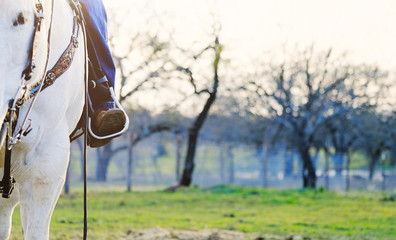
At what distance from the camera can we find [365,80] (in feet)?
69.3

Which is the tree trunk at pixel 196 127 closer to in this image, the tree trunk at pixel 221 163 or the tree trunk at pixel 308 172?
the tree trunk at pixel 221 163

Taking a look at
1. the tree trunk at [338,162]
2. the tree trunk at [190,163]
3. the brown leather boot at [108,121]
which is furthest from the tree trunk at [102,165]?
the brown leather boot at [108,121]

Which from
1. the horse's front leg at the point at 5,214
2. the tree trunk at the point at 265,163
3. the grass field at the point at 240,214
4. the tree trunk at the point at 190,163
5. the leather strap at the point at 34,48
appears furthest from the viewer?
the tree trunk at the point at 265,163

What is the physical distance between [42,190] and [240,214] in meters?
8.05

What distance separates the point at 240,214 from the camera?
10188mm

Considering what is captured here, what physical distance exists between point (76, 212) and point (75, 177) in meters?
12.9

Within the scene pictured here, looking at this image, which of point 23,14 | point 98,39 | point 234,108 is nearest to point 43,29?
point 23,14

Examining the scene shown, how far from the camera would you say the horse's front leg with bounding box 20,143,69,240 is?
2398 millimetres

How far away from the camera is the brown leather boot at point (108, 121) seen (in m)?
2.95

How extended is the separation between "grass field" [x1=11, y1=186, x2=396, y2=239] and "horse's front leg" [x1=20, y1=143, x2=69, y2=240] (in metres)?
4.13

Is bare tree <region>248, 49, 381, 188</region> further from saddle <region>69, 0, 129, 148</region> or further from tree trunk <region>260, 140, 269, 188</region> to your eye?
saddle <region>69, 0, 129, 148</region>

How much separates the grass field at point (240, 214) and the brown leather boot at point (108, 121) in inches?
149

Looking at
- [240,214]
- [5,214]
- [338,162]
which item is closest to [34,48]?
[5,214]

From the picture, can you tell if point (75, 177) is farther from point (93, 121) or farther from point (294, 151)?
point (93, 121)
